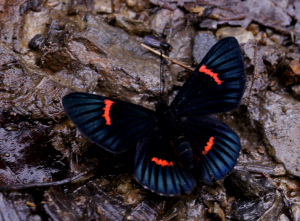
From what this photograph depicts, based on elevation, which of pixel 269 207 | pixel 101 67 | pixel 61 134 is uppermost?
pixel 101 67

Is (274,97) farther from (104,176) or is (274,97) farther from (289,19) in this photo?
(104,176)

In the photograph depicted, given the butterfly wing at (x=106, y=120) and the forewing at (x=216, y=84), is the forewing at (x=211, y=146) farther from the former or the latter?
the butterfly wing at (x=106, y=120)

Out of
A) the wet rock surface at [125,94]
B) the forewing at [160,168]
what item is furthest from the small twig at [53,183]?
the forewing at [160,168]

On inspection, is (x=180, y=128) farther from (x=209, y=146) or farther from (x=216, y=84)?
(x=216, y=84)

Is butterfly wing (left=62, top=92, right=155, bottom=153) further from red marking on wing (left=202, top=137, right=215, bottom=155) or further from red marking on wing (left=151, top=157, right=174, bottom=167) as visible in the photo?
red marking on wing (left=202, top=137, right=215, bottom=155)

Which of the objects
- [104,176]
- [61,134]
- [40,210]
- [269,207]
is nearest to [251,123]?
[269,207]

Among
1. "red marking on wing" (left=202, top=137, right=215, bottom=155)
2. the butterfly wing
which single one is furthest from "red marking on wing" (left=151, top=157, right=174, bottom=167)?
"red marking on wing" (left=202, top=137, right=215, bottom=155)

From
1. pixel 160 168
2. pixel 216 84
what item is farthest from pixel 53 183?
pixel 216 84

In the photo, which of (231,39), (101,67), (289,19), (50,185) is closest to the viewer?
(50,185)
